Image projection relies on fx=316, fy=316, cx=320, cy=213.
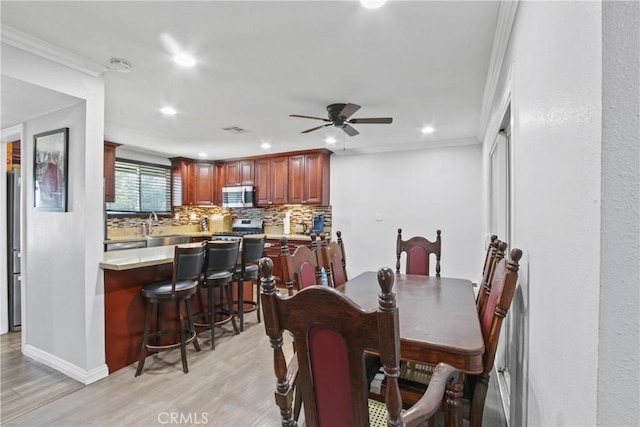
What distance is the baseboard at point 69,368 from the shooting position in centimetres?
238

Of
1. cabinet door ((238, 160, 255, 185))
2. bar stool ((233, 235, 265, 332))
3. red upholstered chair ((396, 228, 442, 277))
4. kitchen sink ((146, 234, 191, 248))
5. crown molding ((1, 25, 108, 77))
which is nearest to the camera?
crown molding ((1, 25, 108, 77))

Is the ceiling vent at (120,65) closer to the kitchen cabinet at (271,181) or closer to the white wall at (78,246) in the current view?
the white wall at (78,246)

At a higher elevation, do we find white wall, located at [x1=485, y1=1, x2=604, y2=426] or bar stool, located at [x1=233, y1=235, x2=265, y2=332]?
white wall, located at [x1=485, y1=1, x2=604, y2=426]

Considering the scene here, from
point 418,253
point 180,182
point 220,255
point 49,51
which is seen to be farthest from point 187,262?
point 180,182

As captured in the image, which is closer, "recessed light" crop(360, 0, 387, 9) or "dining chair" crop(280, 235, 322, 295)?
"recessed light" crop(360, 0, 387, 9)

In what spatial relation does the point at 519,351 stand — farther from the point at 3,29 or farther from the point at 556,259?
the point at 3,29

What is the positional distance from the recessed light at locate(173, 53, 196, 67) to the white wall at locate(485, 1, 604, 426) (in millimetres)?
2027

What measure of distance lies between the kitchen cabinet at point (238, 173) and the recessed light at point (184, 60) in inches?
148

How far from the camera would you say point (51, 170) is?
257 centimetres

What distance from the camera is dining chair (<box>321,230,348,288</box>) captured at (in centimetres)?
247

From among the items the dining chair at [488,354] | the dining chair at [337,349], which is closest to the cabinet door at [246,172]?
the dining chair at [488,354]

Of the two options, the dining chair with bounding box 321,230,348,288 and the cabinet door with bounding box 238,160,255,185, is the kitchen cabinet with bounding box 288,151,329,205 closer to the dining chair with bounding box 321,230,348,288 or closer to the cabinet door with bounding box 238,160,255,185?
the cabinet door with bounding box 238,160,255,185

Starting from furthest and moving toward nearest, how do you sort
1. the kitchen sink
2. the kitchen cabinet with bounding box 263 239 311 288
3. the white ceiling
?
the kitchen cabinet with bounding box 263 239 311 288 → the kitchen sink → the white ceiling

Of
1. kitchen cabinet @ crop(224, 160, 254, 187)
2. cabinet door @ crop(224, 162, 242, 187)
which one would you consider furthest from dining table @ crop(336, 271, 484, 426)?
cabinet door @ crop(224, 162, 242, 187)
